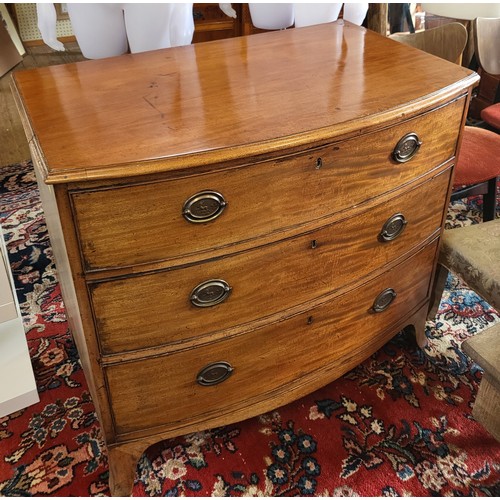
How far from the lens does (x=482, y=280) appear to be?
1.51 metres

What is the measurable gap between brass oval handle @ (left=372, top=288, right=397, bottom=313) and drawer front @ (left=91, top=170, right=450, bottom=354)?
108 millimetres

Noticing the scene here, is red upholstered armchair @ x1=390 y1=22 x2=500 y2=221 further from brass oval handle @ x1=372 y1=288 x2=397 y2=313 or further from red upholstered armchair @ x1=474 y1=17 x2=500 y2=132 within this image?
brass oval handle @ x1=372 y1=288 x2=397 y2=313

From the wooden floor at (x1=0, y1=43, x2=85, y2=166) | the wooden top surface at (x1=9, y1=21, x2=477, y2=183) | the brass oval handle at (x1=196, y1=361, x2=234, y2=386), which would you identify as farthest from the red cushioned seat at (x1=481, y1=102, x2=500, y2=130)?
the wooden floor at (x1=0, y1=43, x2=85, y2=166)

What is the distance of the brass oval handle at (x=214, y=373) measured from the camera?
1308mm

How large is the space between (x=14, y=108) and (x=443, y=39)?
2019 mm

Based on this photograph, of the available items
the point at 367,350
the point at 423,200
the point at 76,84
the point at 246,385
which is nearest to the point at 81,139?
the point at 76,84

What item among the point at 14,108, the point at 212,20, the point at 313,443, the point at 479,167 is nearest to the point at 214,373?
the point at 313,443

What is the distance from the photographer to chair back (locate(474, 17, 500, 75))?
251 cm

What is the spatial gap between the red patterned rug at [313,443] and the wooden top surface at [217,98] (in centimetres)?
91

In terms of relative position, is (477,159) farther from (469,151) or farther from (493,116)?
(493,116)

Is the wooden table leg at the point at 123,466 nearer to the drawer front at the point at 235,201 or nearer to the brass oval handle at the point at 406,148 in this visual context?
the drawer front at the point at 235,201

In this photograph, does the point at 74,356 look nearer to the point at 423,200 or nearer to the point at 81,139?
the point at 81,139

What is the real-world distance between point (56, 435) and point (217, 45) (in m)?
1.20

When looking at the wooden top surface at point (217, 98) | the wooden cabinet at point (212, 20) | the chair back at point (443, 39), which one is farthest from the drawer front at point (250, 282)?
the wooden cabinet at point (212, 20)
